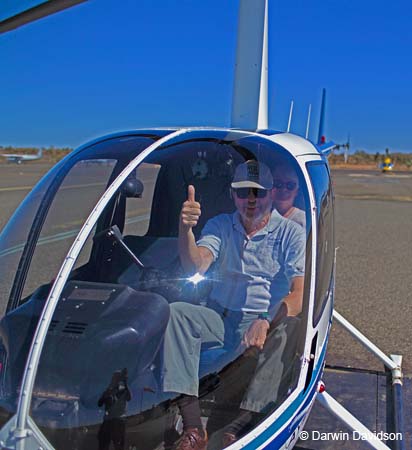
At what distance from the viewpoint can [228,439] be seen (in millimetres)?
1922

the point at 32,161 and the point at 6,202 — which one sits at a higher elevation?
the point at 32,161

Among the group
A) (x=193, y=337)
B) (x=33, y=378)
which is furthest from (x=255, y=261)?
(x=33, y=378)

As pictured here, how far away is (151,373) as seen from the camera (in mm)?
1931

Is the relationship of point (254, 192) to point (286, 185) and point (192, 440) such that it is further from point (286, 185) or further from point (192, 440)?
point (192, 440)

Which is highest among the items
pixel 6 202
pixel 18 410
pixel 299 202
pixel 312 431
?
pixel 6 202

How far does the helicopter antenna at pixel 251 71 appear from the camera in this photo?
10.8ft

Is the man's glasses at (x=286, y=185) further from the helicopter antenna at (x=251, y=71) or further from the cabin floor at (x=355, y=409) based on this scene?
the cabin floor at (x=355, y=409)

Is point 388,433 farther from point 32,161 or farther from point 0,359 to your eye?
point 32,161

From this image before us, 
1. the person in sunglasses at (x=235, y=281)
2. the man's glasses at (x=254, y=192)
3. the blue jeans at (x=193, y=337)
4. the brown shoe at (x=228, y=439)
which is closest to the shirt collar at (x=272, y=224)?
the person in sunglasses at (x=235, y=281)

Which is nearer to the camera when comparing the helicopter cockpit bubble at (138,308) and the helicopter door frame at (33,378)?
the helicopter door frame at (33,378)

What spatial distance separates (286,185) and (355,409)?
1.77 meters

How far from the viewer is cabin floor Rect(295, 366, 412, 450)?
298cm

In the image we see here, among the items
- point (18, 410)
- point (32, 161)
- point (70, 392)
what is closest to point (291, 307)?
point (70, 392)

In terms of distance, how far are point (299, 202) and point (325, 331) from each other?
710mm
